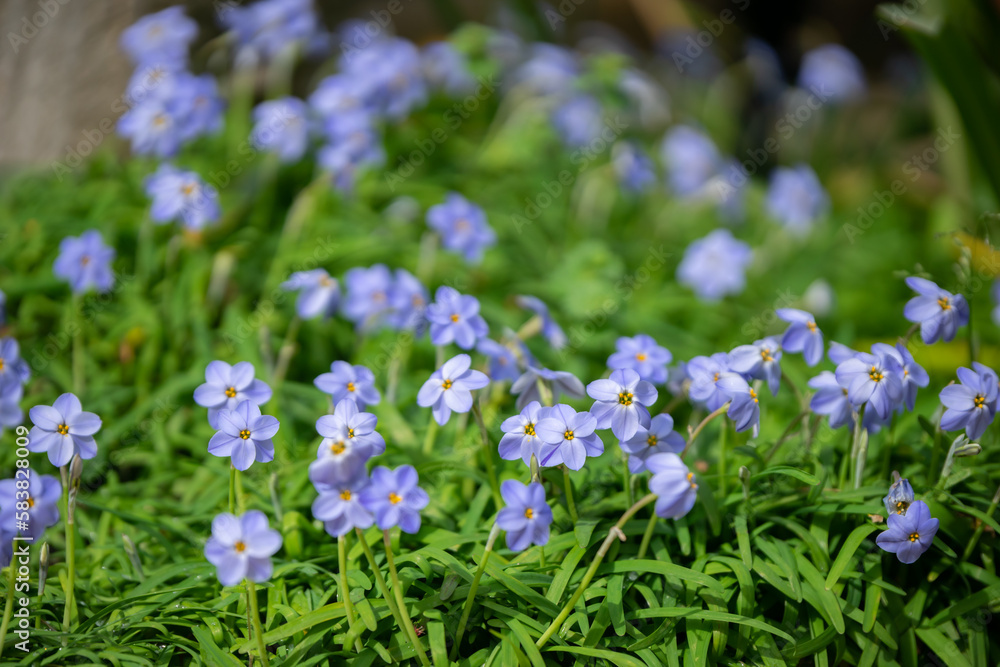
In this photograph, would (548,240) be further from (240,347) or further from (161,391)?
(161,391)

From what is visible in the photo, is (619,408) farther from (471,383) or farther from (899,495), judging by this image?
(899,495)

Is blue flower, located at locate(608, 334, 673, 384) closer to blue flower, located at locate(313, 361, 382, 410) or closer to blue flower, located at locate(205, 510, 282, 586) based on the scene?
blue flower, located at locate(313, 361, 382, 410)

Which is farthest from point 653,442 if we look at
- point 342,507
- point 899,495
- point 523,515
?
point 342,507

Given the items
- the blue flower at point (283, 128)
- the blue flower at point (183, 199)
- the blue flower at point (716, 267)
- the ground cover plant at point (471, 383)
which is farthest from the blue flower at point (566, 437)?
the blue flower at point (283, 128)

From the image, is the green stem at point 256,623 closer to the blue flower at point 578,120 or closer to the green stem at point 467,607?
the green stem at point 467,607

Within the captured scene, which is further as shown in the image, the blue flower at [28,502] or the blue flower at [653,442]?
the blue flower at [653,442]
